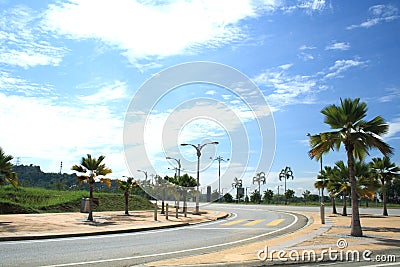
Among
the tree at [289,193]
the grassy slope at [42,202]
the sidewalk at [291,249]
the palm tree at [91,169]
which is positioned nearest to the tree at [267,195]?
the tree at [289,193]

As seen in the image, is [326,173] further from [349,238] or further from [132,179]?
[349,238]

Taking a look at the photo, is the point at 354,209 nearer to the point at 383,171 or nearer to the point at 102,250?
the point at 102,250

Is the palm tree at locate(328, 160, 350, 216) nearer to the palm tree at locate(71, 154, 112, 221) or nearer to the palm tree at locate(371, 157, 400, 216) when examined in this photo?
the palm tree at locate(371, 157, 400, 216)

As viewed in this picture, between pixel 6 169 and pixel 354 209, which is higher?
pixel 6 169

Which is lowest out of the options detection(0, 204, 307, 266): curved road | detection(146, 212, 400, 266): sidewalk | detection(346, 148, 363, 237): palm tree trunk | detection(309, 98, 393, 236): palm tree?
detection(0, 204, 307, 266): curved road

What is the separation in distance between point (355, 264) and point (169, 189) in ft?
105

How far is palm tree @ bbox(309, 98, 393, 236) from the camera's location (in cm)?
1764

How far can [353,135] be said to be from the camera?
18.0 meters

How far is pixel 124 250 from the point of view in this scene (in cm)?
1289

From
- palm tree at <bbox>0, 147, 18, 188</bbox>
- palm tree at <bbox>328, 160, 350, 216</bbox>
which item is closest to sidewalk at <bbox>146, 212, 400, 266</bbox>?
palm tree at <bbox>328, 160, 350, 216</bbox>

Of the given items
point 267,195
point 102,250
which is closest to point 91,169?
point 102,250

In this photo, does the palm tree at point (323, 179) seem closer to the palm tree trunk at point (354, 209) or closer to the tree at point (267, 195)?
the palm tree trunk at point (354, 209)

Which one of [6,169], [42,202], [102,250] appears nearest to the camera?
[102,250]

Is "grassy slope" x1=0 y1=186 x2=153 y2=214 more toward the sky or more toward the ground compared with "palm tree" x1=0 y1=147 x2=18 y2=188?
more toward the ground
